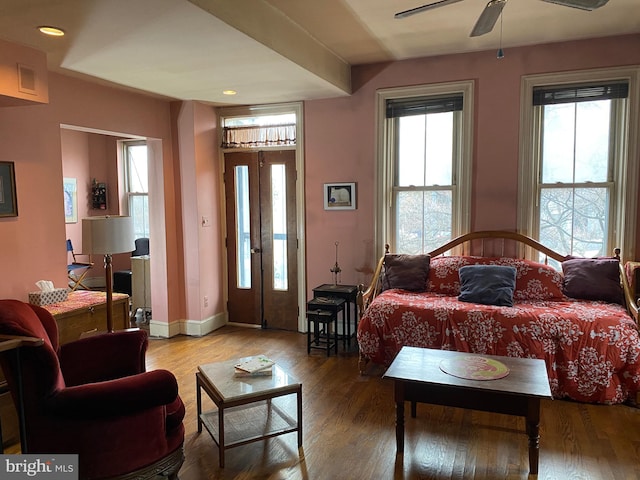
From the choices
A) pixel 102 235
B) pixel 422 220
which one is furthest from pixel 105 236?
pixel 422 220

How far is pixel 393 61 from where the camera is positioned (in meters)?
4.59

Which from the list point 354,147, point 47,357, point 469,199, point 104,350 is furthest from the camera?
point 354,147

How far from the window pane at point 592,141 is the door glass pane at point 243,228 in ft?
10.8

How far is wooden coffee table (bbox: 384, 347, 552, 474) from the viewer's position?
Answer: 2416mm

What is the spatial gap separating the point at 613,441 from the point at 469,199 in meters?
2.25

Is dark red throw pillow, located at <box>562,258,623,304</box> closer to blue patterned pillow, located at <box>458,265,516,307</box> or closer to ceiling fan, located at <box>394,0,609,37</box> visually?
blue patterned pillow, located at <box>458,265,516,307</box>

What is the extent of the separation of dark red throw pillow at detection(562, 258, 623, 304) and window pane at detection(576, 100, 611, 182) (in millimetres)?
755

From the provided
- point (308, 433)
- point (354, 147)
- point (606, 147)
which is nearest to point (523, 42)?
point (606, 147)

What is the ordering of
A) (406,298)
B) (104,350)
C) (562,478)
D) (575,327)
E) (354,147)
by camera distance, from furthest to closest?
(354,147), (406,298), (575,327), (104,350), (562,478)

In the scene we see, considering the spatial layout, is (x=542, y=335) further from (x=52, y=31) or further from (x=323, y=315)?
(x=52, y=31)

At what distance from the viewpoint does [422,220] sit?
470cm

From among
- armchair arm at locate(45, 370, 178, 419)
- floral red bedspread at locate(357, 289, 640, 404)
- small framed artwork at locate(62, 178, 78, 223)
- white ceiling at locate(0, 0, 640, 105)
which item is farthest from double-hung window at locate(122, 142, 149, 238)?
armchair arm at locate(45, 370, 178, 419)

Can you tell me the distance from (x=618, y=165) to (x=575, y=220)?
1.83 feet

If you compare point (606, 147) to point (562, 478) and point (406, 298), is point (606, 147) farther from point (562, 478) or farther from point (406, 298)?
point (562, 478)
